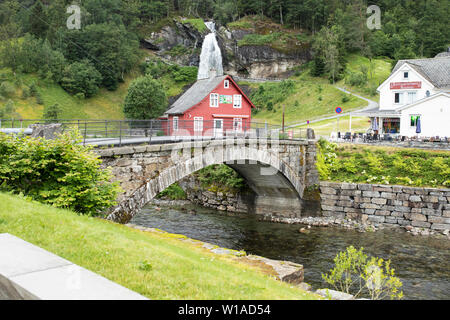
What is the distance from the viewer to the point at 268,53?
84312 millimetres

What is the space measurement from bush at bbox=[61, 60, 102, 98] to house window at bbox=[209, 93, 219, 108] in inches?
1578

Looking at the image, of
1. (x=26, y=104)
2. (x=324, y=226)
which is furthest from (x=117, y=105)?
(x=324, y=226)

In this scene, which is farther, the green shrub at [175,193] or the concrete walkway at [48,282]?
the green shrub at [175,193]

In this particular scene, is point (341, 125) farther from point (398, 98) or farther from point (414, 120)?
point (414, 120)

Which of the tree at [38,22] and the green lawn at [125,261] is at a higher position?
the tree at [38,22]

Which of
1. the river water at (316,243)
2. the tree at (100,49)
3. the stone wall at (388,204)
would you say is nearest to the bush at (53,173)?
the river water at (316,243)

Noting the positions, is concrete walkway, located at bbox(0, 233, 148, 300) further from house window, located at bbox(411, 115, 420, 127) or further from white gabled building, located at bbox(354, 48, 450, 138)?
white gabled building, located at bbox(354, 48, 450, 138)

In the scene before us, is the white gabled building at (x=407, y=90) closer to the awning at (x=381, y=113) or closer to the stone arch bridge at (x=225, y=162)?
the awning at (x=381, y=113)

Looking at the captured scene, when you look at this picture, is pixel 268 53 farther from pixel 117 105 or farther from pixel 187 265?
pixel 187 265

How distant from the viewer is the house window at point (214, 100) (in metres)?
36.2

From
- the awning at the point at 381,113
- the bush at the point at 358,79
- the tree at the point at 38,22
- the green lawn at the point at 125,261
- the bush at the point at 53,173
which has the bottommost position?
the green lawn at the point at 125,261

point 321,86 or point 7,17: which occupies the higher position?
point 7,17

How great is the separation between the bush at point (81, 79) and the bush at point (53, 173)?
200ft
